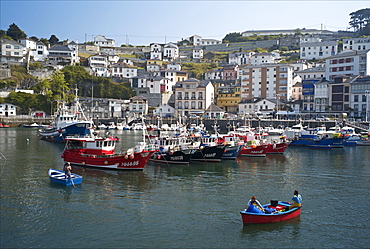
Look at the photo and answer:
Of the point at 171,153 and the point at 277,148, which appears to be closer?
the point at 171,153

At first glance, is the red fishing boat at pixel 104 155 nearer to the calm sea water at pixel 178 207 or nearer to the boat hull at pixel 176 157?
the calm sea water at pixel 178 207

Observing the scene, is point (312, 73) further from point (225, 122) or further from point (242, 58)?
point (242, 58)

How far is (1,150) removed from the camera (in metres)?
46.9

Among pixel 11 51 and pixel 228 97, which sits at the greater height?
pixel 11 51

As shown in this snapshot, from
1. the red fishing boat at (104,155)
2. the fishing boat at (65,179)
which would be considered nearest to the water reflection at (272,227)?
the fishing boat at (65,179)

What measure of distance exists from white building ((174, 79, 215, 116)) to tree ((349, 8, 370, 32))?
309ft

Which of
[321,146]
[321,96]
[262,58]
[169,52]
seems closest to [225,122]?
[321,96]

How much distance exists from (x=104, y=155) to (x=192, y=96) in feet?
232

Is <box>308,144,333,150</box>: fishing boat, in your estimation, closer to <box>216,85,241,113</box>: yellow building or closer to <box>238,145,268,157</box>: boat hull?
<box>238,145,268,157</box>: boat hull

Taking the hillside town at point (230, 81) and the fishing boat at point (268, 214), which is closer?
the fishing boat at point (268, 214)

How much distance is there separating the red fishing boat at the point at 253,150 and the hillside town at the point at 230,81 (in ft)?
141

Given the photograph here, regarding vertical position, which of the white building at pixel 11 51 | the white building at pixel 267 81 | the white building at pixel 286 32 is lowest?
the white building at pixel 267 81

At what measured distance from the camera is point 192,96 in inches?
4031

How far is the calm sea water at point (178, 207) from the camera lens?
17469mm
